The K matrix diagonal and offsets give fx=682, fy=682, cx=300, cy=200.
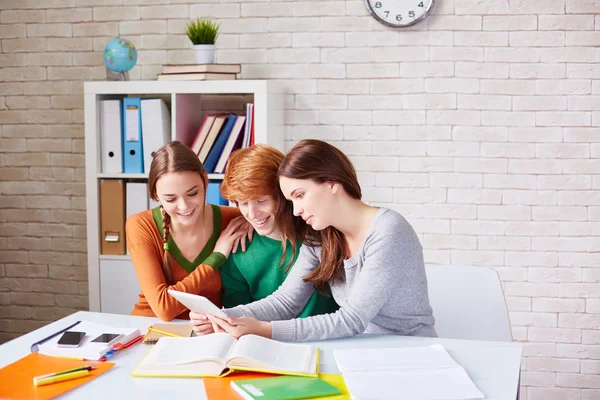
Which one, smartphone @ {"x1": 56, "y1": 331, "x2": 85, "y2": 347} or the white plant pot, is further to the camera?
the white plant pot

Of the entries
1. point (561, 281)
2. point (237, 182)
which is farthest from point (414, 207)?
point (237, 182)

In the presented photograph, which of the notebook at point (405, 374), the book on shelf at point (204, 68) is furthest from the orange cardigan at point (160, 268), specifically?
the book on shelf at point (204, 68)

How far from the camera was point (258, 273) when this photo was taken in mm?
2242

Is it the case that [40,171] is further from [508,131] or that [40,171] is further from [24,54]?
[508,131]

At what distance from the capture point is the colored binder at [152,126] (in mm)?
3006

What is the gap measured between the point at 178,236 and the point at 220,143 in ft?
2.68

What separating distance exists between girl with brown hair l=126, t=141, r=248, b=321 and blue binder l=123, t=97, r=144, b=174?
79 cm

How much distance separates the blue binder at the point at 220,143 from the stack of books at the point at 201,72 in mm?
182

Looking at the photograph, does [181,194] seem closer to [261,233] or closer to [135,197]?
[261,233]

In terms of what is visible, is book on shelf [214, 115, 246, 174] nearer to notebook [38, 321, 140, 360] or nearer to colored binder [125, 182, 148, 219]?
colored binder [125, 182, 148, 219]

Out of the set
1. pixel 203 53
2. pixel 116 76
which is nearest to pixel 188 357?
pixel 203 53

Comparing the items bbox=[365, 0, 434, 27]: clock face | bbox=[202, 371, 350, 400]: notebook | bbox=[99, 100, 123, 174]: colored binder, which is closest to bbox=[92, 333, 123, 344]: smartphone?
bbox=[202, 371, 350, 400]: notebook

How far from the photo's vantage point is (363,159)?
3.20 metres

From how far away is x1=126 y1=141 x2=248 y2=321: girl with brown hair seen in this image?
7.07 ft
